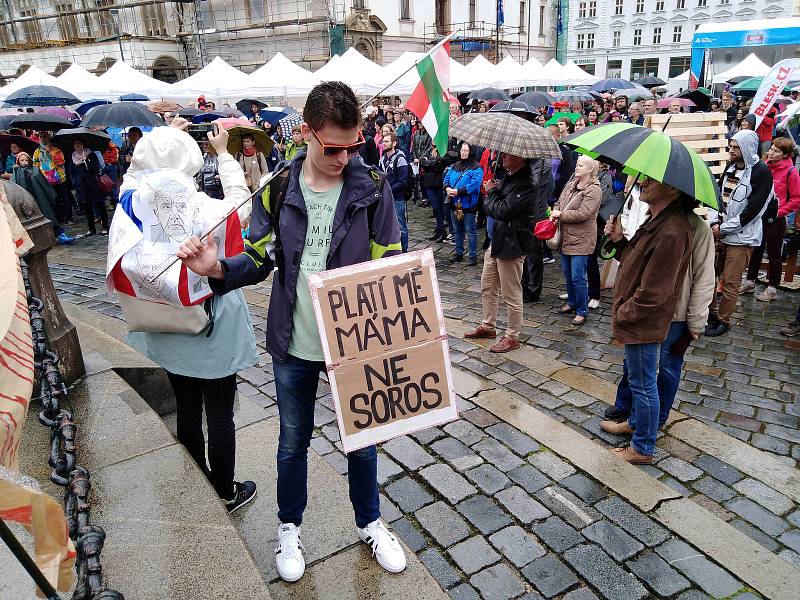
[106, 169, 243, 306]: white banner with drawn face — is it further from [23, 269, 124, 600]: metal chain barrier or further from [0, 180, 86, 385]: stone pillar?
[0, 180, 86, 385]: stone pillar

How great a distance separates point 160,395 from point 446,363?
274cm

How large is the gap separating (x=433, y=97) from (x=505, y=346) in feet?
9.35

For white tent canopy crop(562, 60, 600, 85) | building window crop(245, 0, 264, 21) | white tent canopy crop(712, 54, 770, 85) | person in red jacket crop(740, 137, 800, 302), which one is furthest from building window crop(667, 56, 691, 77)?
person in red jacket crop(740, 137, 800, 302)

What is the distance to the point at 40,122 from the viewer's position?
11.8 meters

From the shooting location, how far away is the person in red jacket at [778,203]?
7137mm

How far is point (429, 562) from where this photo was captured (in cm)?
300

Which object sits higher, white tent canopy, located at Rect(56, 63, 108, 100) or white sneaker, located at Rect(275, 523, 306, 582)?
white tent canopy, located at Rect(56, 63, 108, 100)

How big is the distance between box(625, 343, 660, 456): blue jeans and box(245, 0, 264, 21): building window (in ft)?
124

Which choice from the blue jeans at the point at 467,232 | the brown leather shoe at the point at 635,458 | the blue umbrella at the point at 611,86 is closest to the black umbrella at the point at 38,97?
the blue jeans at the point at 467,232

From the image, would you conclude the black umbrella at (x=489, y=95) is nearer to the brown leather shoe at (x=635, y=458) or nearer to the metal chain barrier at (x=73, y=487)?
the brown leather shoe at (x=635, y=458)

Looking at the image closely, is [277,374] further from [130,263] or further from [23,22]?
[23,22]

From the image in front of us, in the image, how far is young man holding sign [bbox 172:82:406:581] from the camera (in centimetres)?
236

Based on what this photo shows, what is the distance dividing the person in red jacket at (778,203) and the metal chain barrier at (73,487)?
7578 millimetres

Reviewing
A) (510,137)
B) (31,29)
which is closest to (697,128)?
(510,137)
